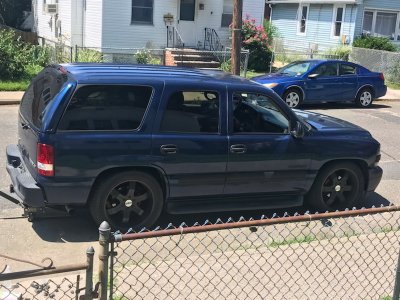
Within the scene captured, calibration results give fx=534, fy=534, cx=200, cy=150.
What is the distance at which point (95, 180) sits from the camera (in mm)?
5438

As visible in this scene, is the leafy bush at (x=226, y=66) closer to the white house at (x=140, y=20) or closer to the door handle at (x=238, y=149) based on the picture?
the white house at (x=140, y=20)

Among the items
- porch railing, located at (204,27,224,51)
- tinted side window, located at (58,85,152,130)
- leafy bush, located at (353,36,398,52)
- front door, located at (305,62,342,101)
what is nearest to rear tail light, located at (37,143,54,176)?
tinted side window, located at (58,85,152,130)

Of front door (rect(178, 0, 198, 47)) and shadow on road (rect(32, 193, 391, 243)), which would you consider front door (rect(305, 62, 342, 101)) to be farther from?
shadow on road (rect(32, 193, 391, 243))

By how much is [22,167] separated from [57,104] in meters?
1.08

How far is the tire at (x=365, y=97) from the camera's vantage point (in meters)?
16.4

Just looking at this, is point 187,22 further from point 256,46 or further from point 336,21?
point 336,21

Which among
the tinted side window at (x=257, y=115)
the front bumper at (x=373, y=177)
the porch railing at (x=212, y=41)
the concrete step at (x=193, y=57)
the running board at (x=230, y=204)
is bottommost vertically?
the running board at (x=230, y=204)

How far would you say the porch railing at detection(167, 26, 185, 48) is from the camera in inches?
850

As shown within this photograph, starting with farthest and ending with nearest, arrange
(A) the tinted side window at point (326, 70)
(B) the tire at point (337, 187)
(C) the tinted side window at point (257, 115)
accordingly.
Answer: (A) the tinted side window at point (326, 70), (B) the tire at point (337, 187), (C) the tinted side window at point (257, 115)

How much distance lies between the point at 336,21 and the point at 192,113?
23419 millimetres

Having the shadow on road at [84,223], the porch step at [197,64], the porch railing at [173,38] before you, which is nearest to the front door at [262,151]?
the shadow on road at [84,223]

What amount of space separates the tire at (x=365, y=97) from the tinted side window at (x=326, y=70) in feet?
4.03

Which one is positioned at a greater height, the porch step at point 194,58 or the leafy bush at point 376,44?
the leafy bush at point 376,44

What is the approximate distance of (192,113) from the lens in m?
5.82
